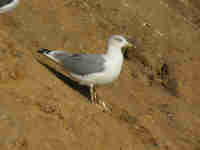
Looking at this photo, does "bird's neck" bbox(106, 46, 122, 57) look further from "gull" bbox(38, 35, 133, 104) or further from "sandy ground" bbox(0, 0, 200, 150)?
"sandy ground" bbox(0, 0, 200, 150)

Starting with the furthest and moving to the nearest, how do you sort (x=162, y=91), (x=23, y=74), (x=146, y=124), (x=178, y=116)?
(x=162, y=91), (x=178, y=116), (x=146, y=124), (x=23, y=74)

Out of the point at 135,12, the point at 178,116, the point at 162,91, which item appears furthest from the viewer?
the point at 135,12

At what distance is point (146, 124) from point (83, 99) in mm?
1253

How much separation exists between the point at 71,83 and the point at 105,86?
115cm

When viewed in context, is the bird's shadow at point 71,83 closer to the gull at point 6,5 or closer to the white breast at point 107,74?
the white breast at point 107,74

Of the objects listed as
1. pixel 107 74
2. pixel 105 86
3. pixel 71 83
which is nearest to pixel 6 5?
pixel 71 83

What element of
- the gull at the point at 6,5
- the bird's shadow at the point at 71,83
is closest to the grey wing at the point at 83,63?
the bird's shadow at the point at 71,83

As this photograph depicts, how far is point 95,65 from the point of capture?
5.73 m

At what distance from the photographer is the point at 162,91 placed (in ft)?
27.7

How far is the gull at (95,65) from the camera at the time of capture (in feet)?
18.6

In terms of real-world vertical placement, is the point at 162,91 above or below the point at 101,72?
below

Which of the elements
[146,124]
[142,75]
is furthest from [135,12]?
[146,124]

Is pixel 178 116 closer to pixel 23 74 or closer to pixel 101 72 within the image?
pixel 101 72

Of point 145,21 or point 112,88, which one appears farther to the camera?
point 145,21
